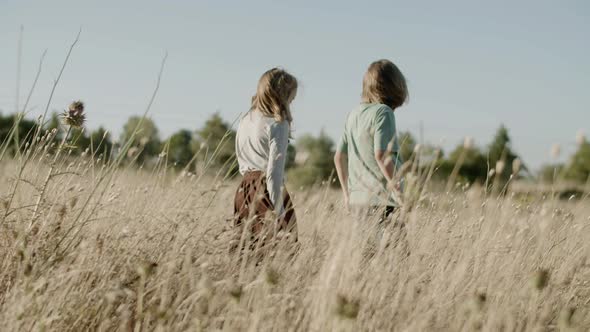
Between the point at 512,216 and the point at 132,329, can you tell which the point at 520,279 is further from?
the point at 132,329

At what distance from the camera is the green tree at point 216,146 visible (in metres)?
3.33

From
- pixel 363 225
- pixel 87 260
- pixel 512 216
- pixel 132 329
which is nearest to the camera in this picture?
pixel 132 329

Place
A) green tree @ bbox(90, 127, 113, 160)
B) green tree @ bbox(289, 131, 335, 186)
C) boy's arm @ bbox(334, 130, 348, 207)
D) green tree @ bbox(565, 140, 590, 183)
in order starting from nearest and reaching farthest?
green tree @ bbox(90, 127, 113, 160)
boy's arm @ bbox(334, 130, 348, 207)
green tree @ bbox(289, 131, 335, 186)
green tree @ bbox(565, 140, 590, 183)

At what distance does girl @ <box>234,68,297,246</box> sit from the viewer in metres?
3.67

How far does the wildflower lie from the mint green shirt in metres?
1.67

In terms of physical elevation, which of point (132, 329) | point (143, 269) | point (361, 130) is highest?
point (361, 130)

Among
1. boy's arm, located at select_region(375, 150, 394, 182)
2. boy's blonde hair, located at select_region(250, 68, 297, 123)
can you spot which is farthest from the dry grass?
boy's blonde hair, located at select_region(250, 68, 297, 123)

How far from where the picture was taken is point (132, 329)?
2.43m

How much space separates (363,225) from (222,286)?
874 mm

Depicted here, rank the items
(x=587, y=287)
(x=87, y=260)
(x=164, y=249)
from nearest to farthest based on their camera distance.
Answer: (x=87, y=260) → (x=164, y=249) → (x=587, y=287)

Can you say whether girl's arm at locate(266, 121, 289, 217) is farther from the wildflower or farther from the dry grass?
the wildflower

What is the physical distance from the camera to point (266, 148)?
152 inches

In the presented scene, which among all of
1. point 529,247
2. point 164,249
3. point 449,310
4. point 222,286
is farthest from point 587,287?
point 164,249

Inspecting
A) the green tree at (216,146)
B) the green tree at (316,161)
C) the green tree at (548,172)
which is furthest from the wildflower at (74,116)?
the green tree at (316,161)
